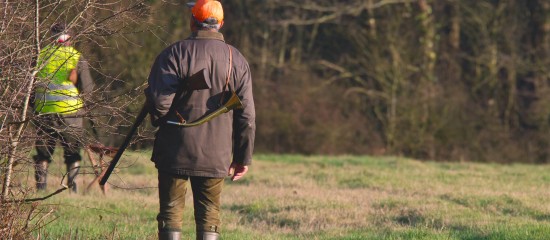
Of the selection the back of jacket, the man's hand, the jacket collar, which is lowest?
the man's hand

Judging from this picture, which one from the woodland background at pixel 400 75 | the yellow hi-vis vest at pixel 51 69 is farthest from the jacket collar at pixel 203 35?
the woodland background at pixel 400 75

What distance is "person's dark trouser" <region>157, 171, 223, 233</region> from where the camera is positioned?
7102mm

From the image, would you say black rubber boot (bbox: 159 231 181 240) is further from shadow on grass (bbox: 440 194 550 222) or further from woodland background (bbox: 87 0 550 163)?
woodland background (bbox: 87 0 550 163)

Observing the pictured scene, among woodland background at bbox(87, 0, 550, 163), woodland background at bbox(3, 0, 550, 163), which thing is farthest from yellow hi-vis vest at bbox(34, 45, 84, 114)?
woodland background at bbox(87, 0, 550, 163)

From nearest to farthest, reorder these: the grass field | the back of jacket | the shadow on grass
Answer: the back of jacket, the grass field, the shadow on grass

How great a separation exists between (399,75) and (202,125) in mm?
22314

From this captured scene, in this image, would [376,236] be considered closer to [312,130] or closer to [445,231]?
[445,231]

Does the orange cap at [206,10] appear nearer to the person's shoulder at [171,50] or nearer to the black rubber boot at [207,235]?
the person's shoulder at [171,50]

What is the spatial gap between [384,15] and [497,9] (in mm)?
3353

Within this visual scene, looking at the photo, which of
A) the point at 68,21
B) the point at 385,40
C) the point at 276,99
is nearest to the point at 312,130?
the point at 276,99

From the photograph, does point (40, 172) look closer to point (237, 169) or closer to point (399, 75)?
point (237, 169)

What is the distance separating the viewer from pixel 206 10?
712 cm

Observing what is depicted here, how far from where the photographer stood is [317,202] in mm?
11906

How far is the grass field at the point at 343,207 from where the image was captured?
30.2 ft
